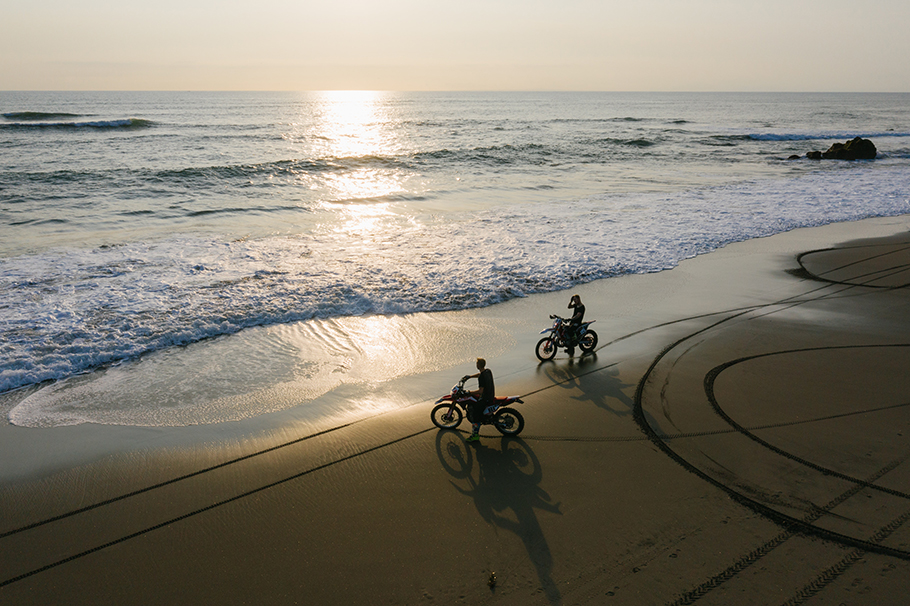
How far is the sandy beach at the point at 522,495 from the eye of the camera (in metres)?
5.26

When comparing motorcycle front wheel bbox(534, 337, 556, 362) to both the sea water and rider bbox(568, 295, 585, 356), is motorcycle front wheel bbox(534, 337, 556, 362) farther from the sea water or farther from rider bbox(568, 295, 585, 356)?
the sea water

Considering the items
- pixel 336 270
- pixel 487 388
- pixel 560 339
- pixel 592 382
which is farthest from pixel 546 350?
pixel 336 270

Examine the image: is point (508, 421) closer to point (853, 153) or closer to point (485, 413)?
point (485, 413)

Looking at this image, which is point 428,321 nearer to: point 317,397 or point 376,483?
point 317,397

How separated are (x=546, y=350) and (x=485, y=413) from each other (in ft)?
10.3

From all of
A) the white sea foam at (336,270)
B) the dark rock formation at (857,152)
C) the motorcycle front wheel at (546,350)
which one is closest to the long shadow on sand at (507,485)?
Result: the motorcycle front wheel at (546,350)

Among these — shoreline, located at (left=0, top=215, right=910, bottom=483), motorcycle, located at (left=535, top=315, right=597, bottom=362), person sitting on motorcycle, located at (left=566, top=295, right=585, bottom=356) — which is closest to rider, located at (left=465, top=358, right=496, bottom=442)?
shoreline, located at (left=0, top=215, right=910, bottom=483)

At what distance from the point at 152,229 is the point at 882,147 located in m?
66.5

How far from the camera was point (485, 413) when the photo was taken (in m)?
7.73

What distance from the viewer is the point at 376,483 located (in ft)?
22.4

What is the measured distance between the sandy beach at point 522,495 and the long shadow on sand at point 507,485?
0.03 meters

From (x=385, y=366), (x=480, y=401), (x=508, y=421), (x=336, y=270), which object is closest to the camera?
(x=480, y=401)

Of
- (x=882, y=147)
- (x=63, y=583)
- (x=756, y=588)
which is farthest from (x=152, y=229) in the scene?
(x=882, y=147)

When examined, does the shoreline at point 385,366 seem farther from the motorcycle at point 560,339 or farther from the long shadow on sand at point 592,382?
the long shadow on sand at point 592,382
